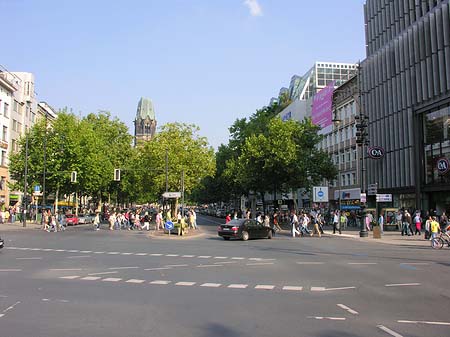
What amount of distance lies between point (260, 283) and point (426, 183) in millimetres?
37614

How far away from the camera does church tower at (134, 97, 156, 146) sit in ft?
621

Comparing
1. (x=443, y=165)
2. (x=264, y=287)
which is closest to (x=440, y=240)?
(x=264, y=287)

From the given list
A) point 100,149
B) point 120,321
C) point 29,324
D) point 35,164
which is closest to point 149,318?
point 120,321

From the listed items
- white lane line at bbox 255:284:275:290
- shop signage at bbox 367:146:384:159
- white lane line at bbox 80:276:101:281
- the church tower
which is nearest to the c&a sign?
shop signage at bbox 367:146:384:159

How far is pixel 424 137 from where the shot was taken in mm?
44875

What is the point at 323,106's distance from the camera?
69.8m

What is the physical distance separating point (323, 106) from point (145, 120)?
12950cm

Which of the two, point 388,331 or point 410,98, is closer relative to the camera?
point 388,331

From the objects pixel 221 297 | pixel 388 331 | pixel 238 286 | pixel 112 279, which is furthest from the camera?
pixel 112 279

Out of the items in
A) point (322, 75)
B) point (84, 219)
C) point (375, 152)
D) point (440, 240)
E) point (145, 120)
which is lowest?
point (440, 240)

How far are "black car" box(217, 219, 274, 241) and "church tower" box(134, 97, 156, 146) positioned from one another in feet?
527

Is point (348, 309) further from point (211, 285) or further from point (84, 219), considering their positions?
point (84, 219)

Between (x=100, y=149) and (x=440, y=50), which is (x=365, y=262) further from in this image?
(x=100, y=149)

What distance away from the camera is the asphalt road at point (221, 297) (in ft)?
23.2
